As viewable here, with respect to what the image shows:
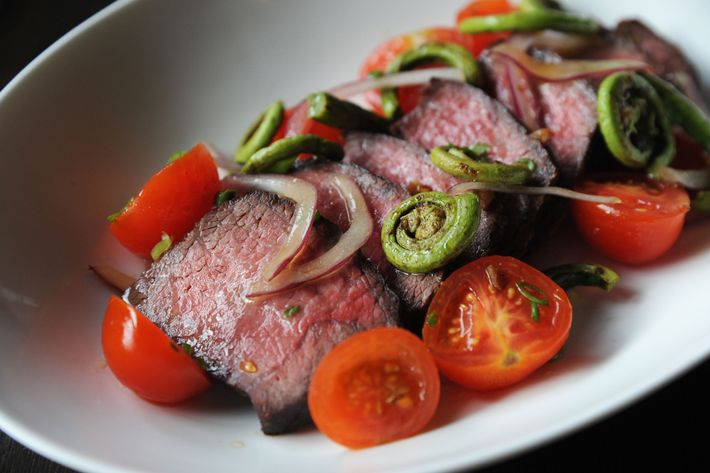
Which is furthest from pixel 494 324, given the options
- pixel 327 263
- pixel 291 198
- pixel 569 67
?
pixel 569 67

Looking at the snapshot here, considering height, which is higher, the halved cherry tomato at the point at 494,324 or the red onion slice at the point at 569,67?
the red onion slice at the point at 569,67

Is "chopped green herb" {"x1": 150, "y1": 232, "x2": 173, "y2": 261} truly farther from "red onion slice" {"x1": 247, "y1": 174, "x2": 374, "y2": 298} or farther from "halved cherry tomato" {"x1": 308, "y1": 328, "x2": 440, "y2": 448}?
"halved cherry tomato" {"x1": 308, "y1": 328, "x2": 440, "y2": 448}

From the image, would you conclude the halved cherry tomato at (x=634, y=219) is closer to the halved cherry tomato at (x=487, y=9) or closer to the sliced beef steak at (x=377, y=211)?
the sliced beef steak at (x=377, y=211)

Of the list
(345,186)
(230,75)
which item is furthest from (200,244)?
(230,75)

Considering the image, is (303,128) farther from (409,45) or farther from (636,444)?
(636,444)

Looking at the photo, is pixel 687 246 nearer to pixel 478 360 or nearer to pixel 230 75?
pixel 478 360

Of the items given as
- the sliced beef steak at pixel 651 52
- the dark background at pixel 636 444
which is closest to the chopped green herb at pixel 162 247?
the dark background at pixel 636 444

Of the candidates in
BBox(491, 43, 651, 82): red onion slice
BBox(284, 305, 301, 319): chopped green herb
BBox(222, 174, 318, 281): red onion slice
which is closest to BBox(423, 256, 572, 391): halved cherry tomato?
BBox(284, 305, 301, 319): chopped green herb
